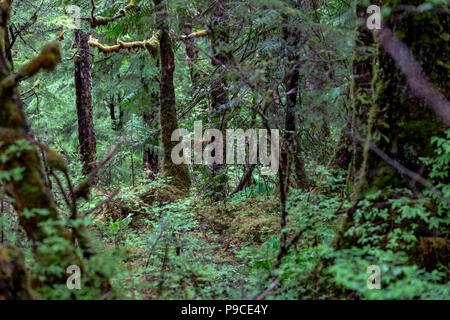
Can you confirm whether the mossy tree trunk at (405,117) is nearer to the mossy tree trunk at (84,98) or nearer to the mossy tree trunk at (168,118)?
the mossy tree trunk at (168,118)

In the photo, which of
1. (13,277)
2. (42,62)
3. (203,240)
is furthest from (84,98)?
(13,277)

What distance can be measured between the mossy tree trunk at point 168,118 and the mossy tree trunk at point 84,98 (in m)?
2.65

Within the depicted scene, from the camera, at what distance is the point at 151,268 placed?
5.27m

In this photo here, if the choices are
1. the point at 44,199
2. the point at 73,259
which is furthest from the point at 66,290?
the point at 44,199

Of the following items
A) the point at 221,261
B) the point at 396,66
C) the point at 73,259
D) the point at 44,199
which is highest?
the point at 396,66

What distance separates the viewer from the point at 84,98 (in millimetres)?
11180

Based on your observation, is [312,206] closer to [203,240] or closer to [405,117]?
[405,117]

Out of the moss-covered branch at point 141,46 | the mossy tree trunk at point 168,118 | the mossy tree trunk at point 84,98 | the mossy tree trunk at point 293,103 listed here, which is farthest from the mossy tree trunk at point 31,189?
the mossy tree trunk at point 84,98

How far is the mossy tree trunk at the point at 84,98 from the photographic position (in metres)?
10.8

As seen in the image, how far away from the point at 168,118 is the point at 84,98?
11.2ft

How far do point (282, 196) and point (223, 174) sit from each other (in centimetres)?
584

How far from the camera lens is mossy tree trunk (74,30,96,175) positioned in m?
10.8

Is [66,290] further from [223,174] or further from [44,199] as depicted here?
[223,174]

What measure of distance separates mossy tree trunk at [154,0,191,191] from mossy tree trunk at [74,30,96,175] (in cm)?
265
